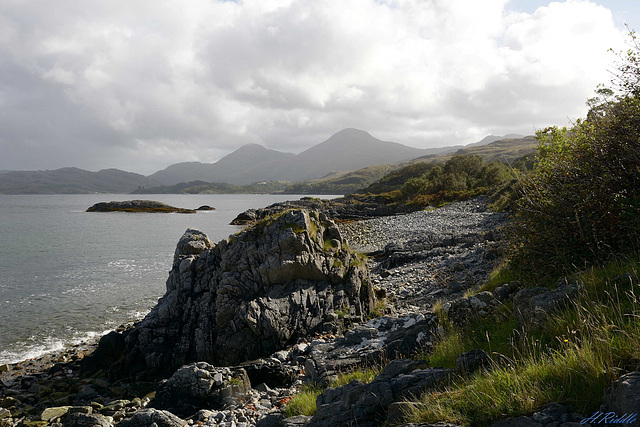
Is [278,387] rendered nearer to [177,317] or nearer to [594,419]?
[177,317]

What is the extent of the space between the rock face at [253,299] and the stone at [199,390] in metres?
3.55

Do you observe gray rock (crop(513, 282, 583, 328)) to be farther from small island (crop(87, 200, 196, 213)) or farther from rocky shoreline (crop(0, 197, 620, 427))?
small island (crop(87, 200, 196, 213))

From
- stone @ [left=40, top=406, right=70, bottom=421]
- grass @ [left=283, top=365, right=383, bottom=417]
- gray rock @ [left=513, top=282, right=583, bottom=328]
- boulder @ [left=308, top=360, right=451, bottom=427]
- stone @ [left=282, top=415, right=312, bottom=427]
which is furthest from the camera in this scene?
stone @ [left=40, top=406, right=70, bottom=421]

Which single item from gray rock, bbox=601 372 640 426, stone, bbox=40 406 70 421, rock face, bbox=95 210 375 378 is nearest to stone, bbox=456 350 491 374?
gray rock, bbox=601 372 640 426

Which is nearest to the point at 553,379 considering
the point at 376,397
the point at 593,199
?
the point at 376,397

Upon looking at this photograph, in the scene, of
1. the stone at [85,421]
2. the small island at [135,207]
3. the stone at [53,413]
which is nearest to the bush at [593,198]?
the stone at [85,421]

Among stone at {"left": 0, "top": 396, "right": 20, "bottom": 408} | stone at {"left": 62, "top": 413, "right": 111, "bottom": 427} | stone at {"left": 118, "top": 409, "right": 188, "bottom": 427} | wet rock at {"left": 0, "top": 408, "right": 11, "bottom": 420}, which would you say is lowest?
stone at {"left": 0, "top": 396, "right": 20, "bottom": 408}

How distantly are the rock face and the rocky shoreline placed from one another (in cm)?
7

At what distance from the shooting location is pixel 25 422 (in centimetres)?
1198

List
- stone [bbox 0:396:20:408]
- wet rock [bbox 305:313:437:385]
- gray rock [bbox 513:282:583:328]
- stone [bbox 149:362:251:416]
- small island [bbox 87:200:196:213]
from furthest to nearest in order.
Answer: small island [bbox 87:200:196:213], stone [bbox 0:396:20:408], stone [bbox 149:362:251:416], wet rock [bbox 305:313:437:385], gray rock [bbox 513:282:583:328]

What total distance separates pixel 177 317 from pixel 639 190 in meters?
18.2

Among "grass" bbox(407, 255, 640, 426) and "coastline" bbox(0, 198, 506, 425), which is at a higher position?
"grass" bbox(407, 255, 640, 426)

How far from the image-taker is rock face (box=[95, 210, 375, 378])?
15938 millimetres

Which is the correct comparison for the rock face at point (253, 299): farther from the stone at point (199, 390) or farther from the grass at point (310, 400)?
the grass at point (310, 400)
